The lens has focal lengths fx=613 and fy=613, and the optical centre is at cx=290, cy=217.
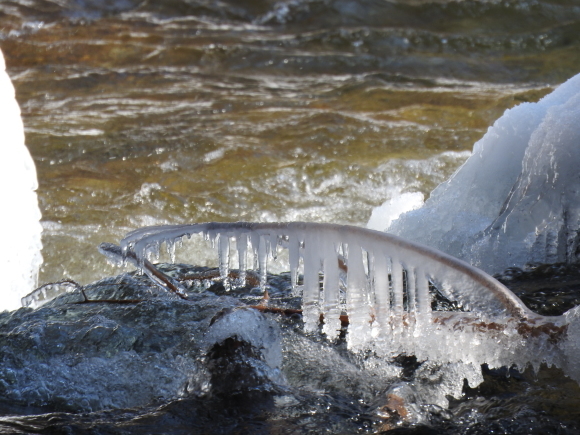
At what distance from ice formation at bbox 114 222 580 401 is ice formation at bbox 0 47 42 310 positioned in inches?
106

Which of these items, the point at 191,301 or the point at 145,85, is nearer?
the point at 191,301

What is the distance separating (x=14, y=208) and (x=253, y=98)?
5.26 metres

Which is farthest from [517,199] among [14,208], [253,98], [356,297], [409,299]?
[253,98]

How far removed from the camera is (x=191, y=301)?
227 centimetres

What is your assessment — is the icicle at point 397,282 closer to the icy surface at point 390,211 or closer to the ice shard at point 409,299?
Result: the ice shard at point 409,299

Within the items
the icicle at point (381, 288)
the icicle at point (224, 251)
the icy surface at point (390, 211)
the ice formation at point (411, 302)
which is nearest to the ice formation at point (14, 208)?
the icy surface at point (390, 211)

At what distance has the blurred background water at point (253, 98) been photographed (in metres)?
7.31

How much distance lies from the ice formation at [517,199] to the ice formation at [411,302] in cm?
113

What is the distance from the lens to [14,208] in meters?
4.07

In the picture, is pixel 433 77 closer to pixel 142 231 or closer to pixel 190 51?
pixel 190 51

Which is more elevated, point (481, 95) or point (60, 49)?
point (60, 49)

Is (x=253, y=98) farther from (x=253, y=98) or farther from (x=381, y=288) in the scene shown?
(x=381, y=288)

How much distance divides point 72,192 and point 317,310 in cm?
635

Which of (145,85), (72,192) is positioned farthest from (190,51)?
(72,192)
